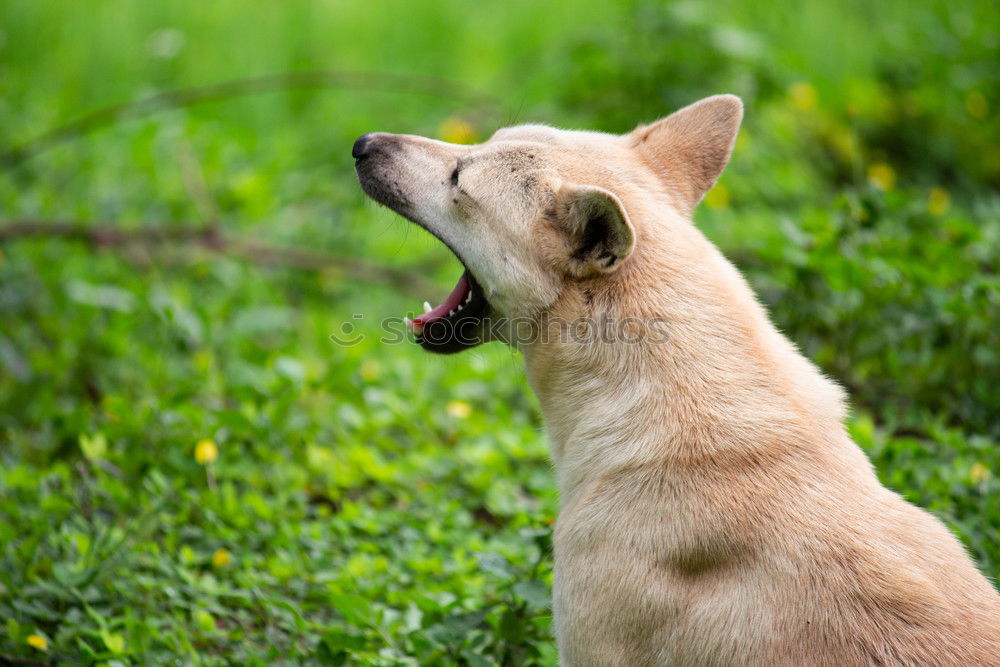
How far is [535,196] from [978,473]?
2069 mm

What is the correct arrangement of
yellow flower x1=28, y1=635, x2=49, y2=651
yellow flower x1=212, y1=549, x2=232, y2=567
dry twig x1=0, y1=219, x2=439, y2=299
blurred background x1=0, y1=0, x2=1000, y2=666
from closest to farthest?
1. yellow flower x1=28, y1=635, x2=49, y2=651
2. blurred background x1=0, y1=0, x2=1000, y2=666
3. yellow flower x1=212, y1=549, x2=232, y2=567
4. dry twig x1=0, y1=219, x2=439, y2=299

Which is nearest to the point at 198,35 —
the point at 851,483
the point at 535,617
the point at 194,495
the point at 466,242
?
the point at 194,495

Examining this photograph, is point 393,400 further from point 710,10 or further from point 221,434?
point 710,10

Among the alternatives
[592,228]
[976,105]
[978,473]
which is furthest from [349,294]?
[976,105]

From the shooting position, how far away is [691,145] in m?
3.48

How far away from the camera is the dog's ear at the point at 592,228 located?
286 centimetres

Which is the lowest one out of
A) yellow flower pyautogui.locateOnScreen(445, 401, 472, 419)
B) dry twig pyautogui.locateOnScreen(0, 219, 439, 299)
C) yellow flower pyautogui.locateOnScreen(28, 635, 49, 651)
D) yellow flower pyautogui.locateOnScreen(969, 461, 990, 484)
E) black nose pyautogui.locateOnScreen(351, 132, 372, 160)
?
yellow flower pyautogui.locateOnScreen(28, 635, 49, 651)

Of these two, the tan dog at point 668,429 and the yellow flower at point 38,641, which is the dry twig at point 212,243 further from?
the yellow flower at point 38,641

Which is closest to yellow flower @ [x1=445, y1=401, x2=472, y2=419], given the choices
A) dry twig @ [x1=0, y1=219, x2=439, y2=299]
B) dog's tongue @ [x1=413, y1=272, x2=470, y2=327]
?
dry twig @ [x1=0, y1=219, x2=439, y2=299]

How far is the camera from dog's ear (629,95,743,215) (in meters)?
3.41

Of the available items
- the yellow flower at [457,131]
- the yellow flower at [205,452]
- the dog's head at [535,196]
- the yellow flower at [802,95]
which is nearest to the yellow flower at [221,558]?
the yellow flower at [205,452]

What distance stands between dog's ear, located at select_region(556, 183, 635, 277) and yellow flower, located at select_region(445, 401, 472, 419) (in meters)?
2.11

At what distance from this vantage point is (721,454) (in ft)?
9.13

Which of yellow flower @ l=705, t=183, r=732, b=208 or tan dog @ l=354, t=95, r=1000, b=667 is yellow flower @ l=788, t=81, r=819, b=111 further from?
tan dog @ l=354, t=95, r=1000, b=667
